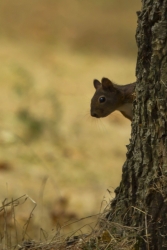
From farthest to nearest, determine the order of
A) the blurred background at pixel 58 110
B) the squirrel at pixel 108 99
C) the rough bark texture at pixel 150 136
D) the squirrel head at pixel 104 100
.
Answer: the blurred background at pixel 58 110 → the squirrel head at pixel 104 100 → the squirrel at pixel 108 99 → the rough bark texture at pixel 150 136

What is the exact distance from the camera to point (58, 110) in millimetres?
10523

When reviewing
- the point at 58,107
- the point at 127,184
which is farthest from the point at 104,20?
the point at 127,184

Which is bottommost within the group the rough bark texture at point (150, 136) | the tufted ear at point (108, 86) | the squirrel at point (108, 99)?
the rough bark texture at point (150, 136)

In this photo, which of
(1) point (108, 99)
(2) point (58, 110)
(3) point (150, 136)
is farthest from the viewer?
(2) point (58, 110)

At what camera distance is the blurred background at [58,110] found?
737 centimetres

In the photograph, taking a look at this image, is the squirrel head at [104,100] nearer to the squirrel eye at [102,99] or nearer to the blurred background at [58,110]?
the squirrel eye at [102,99]

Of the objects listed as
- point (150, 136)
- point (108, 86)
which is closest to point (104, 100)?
point (108, 86)

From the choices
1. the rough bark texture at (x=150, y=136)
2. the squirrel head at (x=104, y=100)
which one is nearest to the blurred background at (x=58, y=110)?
the rough bark texture at (x=150, y=136)

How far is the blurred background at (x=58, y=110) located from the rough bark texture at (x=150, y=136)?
0.90 ft

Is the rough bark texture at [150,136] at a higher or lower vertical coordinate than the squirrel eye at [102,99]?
lower

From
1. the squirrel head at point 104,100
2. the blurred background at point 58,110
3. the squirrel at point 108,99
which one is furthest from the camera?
the blurred background at point 58,110

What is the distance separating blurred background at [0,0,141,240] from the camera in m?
7.37

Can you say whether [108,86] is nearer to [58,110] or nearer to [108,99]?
[108,99]

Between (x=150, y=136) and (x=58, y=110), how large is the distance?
267 inches
